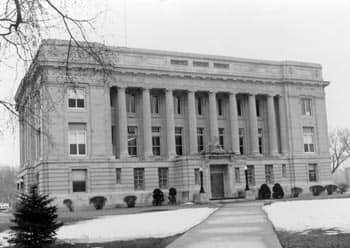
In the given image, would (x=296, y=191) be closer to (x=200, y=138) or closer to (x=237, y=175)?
(x=237, y=175)

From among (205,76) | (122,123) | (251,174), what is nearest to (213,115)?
(205,76)

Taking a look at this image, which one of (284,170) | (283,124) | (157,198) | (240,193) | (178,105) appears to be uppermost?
(178,105)

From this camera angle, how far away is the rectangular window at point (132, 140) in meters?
60.0

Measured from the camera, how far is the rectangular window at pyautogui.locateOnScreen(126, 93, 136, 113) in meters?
61.0

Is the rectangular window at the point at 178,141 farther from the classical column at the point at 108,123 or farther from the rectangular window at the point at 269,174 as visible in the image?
the rectangular window at the point at 269,174

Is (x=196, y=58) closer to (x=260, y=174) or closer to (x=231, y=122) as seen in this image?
(x=231, y=122)

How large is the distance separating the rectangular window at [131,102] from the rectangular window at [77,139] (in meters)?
7.07

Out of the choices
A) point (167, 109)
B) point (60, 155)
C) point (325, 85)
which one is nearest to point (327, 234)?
point (60, 155)

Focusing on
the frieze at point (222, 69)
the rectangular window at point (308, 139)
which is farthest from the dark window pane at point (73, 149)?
the rectangular window at point (308, 139)

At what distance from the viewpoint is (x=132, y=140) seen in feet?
198

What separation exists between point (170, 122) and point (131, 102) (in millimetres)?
5126

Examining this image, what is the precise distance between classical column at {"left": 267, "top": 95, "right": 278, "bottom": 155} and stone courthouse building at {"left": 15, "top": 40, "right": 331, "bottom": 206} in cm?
17

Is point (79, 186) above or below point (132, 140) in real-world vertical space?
below

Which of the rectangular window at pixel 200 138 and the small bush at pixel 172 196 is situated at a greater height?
the rectangular window at pixel 200 138
